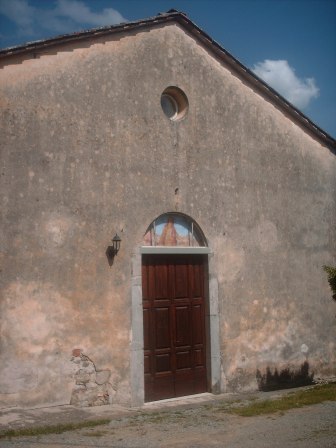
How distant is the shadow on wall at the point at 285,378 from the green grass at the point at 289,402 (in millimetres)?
875

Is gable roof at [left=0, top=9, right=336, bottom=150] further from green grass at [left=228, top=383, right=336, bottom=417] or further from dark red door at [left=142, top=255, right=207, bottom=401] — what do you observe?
green grass at [left=228, top=383, right=336, bottom=417]

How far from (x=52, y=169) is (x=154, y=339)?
383 centimetres

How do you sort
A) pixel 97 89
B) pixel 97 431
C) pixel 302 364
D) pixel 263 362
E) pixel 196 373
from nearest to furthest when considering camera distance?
pixel 97 431, pixel 97 89, pixel 196 373, pixel 263 362, pixel 302 364

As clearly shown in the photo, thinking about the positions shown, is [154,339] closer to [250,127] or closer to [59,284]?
[59,284]

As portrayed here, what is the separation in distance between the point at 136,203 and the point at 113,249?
1045mm

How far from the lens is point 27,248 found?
8586 millimetres

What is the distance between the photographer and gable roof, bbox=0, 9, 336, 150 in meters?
8.89

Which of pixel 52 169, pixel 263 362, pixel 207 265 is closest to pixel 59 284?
pixel 52 169

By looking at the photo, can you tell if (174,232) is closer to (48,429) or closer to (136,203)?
(136,203)

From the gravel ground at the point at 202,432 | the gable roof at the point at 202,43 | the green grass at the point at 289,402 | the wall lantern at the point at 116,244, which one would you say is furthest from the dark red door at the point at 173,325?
the gable roof at the point at 202,43

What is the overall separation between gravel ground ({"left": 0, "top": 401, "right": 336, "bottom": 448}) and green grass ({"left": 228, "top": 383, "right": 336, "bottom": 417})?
0.84 feet

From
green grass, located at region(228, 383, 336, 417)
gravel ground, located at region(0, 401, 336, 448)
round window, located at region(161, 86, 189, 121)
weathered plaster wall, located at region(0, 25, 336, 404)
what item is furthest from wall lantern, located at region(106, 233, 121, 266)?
green grass, located at region(228, 383, 336, 417)

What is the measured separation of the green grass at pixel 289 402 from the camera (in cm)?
902

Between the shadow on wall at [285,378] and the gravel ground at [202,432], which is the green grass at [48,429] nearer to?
the gravel ground at [202,432]
